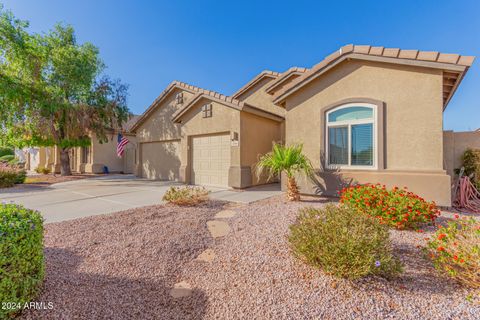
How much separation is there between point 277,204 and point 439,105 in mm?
5349

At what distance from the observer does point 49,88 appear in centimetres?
1377

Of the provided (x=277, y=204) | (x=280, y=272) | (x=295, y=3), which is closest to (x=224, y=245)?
(x=280, y=272)

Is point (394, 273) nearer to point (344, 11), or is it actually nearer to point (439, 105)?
point (439, 105)

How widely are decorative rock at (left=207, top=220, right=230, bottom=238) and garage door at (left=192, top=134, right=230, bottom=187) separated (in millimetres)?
5157

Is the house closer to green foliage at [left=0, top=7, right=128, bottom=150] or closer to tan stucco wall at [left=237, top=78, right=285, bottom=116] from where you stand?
tan stucco wall at [left=237, top=78, right=285, bottom=116]

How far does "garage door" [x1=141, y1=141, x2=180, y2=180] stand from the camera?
13.9m

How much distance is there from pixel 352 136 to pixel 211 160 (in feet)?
21.5

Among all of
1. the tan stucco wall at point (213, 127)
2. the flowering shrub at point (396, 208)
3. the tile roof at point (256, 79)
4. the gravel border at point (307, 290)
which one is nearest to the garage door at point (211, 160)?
the tan stucco wall at point (213, 127)

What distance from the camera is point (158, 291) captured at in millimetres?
2914

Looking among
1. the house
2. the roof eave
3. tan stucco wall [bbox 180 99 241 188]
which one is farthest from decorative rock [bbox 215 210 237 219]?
the roof eave

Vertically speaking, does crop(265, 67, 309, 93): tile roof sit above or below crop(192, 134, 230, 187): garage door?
above

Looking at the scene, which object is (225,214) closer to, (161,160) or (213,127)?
(213,127)

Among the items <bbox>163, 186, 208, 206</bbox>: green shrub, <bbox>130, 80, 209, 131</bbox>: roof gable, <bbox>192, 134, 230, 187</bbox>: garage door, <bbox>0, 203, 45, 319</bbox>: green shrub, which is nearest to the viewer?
<bbox>0, 203, 45, 319</bbox>: green shrub

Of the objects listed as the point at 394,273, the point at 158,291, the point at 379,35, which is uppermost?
the point at 379,35
